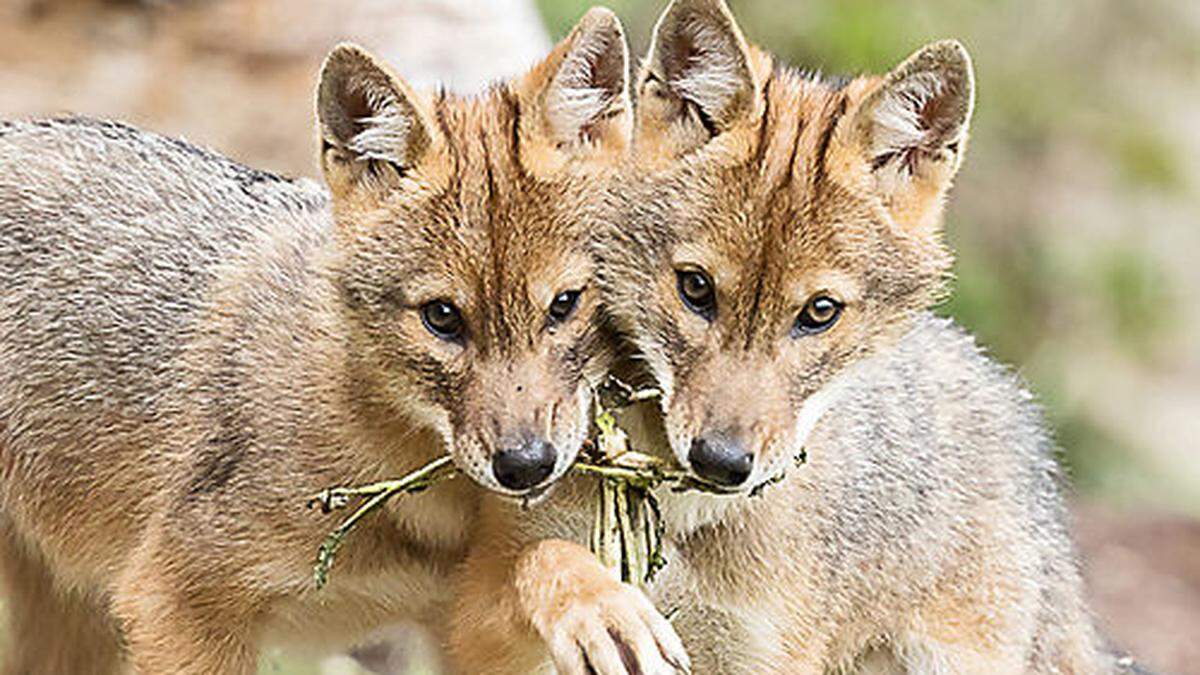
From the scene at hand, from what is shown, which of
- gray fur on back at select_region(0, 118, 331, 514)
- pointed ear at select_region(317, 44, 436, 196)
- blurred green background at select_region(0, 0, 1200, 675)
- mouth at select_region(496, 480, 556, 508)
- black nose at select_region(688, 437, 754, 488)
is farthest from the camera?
blurred green background at select_region(0, 0, 1200, 675)

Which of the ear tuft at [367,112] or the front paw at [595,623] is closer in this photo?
the front paw at [595,623]

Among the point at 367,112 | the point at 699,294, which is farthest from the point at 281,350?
the point at 699,294

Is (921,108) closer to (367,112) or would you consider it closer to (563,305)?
(563,305)

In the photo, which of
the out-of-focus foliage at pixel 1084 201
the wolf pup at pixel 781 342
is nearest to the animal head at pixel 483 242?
the wolf pup at pixel 781 342

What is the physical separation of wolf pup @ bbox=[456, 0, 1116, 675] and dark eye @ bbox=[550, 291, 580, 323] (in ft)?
0.27

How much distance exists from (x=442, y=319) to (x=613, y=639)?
32.9 inches

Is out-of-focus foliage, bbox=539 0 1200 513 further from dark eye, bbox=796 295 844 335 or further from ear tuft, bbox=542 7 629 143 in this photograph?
dark eye, bbox=796 295 844 335

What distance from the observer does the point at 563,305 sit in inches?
181

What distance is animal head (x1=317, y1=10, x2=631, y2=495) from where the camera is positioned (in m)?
4.49

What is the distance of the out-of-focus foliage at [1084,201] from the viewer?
1165cm

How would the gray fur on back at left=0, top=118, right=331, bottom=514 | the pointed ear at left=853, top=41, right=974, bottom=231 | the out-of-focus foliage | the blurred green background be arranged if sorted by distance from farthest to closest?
the out-of-focus foliage
the blurred green background
the gray fur on back at left=0, top=118, right=331, bottom=514
the pointed ear at left=853, top=41, right=974, bottom=231

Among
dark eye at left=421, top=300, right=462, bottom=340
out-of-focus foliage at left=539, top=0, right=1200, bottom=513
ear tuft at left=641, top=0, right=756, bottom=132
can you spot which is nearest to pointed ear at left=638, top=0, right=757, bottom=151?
ear tuft at left=641, top=0, right=756, bottom=132

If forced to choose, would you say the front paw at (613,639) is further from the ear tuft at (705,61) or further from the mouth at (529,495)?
the ear tuft at (705,61)

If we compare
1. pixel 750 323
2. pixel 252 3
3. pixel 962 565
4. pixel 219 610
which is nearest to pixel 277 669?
pixel 219 610
